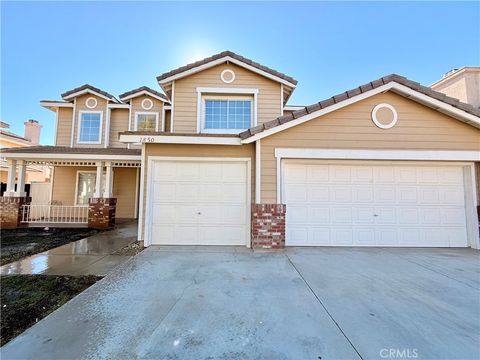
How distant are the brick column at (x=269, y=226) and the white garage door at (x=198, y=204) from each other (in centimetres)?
49

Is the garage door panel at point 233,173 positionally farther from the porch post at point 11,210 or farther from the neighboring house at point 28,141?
the neighboring house at point 28,141

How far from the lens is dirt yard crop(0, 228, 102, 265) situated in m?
5.86

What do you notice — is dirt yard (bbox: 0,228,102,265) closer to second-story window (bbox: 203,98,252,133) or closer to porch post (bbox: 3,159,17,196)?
porch post (bbox: 3,159,17,196)

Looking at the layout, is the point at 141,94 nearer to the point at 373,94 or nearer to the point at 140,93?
the point at 140,93

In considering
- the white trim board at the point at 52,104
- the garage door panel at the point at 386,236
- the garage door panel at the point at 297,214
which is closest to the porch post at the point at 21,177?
the white trim board at the point at 52,104

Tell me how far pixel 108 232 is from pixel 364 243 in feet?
30.6

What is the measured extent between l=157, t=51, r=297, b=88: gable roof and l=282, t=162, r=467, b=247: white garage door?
4.34 meters

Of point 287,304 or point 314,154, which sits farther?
point 314,154

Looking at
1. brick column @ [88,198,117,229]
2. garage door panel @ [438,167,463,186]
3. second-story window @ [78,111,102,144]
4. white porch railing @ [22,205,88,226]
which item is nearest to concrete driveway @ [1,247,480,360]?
garage door panel @ [438,167,463,186]

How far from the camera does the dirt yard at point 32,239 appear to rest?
19.2ft

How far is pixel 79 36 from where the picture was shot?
9.64 meters

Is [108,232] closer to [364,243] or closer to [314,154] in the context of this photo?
[314,154]

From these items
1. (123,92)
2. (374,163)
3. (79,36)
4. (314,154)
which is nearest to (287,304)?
(314,154)

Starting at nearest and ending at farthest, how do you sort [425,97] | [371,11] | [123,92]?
1. [425,97]
2. [371,11]
3. [123,92]
